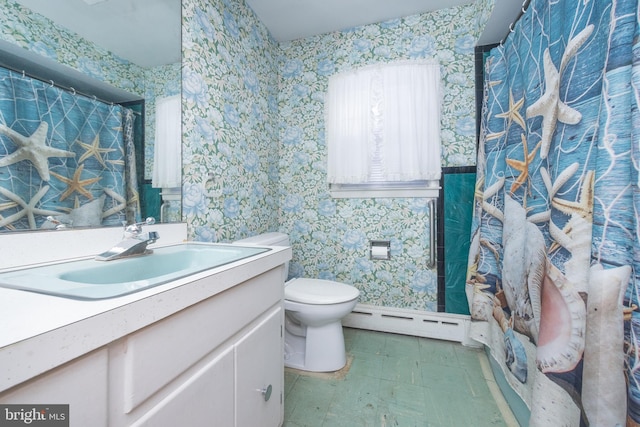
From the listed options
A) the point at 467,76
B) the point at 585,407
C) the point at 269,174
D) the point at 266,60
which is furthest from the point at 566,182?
the point at 266,60

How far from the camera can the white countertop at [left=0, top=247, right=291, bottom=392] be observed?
0.32 meters

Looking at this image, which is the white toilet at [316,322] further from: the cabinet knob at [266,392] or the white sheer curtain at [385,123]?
the white sheer curtain at [385,123]

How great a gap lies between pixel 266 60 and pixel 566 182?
2.02m

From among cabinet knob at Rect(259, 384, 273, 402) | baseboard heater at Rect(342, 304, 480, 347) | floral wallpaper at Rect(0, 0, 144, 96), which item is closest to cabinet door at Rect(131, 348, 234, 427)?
cabinet knob at Rect(259, 384, 273, 402)

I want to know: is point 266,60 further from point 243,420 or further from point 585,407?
point 585,407

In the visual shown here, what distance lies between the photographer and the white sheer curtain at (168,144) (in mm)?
1179

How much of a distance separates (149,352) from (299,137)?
1892mm

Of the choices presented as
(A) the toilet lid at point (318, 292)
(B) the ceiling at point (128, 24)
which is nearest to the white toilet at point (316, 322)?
(A) the toilet lid at point (318, 292)

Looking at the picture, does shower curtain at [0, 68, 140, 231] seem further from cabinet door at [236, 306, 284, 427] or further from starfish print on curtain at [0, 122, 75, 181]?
cabinet door at [236, 306, 284, 427]

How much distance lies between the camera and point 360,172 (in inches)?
77.4

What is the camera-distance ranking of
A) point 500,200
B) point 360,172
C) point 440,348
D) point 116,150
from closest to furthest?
point 116,150
point 500,200
point 440,348
point 360,172

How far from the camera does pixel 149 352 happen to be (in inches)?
19.4

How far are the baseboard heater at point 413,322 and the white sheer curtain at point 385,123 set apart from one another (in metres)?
0.98

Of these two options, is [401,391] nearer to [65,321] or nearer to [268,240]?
[268,240]
